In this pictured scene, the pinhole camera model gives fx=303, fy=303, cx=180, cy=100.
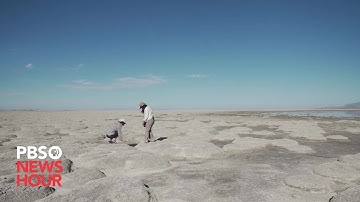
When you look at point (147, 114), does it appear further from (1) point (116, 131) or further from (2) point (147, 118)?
(1) point (116, 131)

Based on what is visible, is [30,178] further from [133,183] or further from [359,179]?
[359,179]

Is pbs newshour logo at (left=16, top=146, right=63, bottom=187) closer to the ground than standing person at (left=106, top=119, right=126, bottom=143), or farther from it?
closer to the ground

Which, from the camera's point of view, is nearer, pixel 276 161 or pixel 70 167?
pixel 70 167

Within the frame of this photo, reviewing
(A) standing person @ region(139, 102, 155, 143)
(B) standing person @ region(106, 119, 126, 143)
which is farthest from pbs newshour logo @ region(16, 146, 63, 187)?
(A) standing person @ region(139, 102, 155, 143)

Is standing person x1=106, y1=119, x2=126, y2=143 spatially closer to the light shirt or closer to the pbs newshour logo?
the light shirt

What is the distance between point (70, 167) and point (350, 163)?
9.47 metres

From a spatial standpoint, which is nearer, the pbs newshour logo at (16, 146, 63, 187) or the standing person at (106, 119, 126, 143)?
the pbs newshour logo at (16, 146, 63, 187)

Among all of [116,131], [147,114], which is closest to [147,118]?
[147,114]


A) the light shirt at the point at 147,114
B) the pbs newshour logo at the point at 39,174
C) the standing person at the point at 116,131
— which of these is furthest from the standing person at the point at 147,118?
the pbs newshour logo at the point at 39,174

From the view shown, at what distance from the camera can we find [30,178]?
27.0 ft

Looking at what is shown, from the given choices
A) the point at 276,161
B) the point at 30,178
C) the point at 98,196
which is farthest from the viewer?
the point at 276,161

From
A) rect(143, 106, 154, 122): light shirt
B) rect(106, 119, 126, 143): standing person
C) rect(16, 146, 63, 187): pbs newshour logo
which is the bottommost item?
rect(16, 146, 63, 187): pbs newshour logo

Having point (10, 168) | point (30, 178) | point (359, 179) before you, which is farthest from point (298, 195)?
point (10, 168)

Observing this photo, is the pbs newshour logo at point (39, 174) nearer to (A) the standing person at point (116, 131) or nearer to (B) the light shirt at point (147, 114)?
(A) the standing person at point (116, 131)
